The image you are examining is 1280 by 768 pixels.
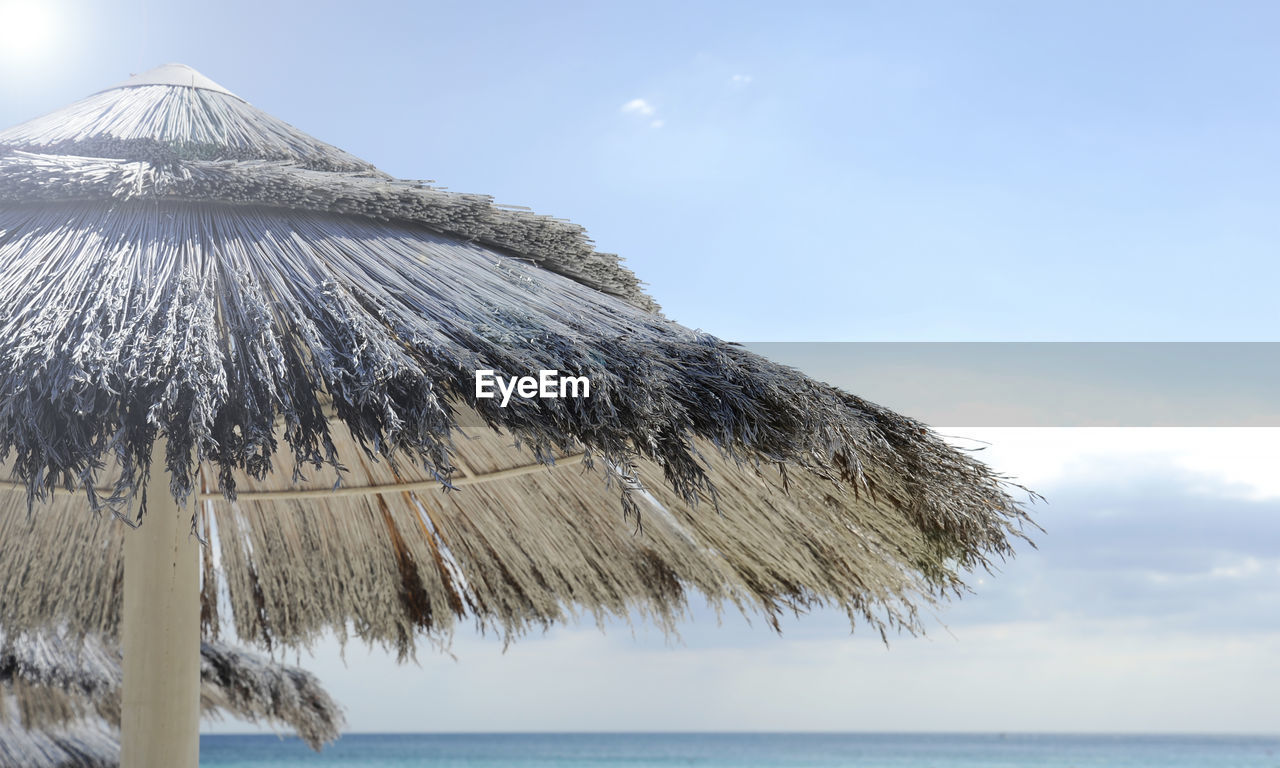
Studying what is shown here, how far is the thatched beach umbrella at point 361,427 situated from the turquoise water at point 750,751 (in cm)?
2502

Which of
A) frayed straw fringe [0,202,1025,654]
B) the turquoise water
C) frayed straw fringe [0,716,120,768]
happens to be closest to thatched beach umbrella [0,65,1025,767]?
frayed straw fringe [0,202,1025,654]

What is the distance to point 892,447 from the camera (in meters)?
1.88

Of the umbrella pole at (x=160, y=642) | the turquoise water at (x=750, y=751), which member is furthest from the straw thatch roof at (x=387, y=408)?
the turquoise water at (x=750, y=751)

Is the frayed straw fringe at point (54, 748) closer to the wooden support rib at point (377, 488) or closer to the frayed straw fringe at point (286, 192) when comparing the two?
the wooden support rib at point (377, 488)

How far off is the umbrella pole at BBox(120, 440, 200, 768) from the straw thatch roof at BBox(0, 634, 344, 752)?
1.91 m

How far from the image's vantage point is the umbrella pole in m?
2.11

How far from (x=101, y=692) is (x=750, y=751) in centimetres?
2554

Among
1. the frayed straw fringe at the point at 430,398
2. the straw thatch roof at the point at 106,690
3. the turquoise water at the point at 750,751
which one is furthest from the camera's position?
Answer: the turquoise water at the point at 750,751

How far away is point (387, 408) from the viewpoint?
1430 mm

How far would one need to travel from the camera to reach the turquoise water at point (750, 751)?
26344mm

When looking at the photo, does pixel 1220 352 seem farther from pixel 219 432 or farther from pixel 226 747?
pixel 226 747

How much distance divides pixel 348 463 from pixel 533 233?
3.54 ft

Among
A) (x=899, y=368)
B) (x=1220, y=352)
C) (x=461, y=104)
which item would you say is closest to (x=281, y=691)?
(x=899, y=368)

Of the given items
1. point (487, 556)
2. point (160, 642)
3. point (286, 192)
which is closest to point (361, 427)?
point (286, 192)
